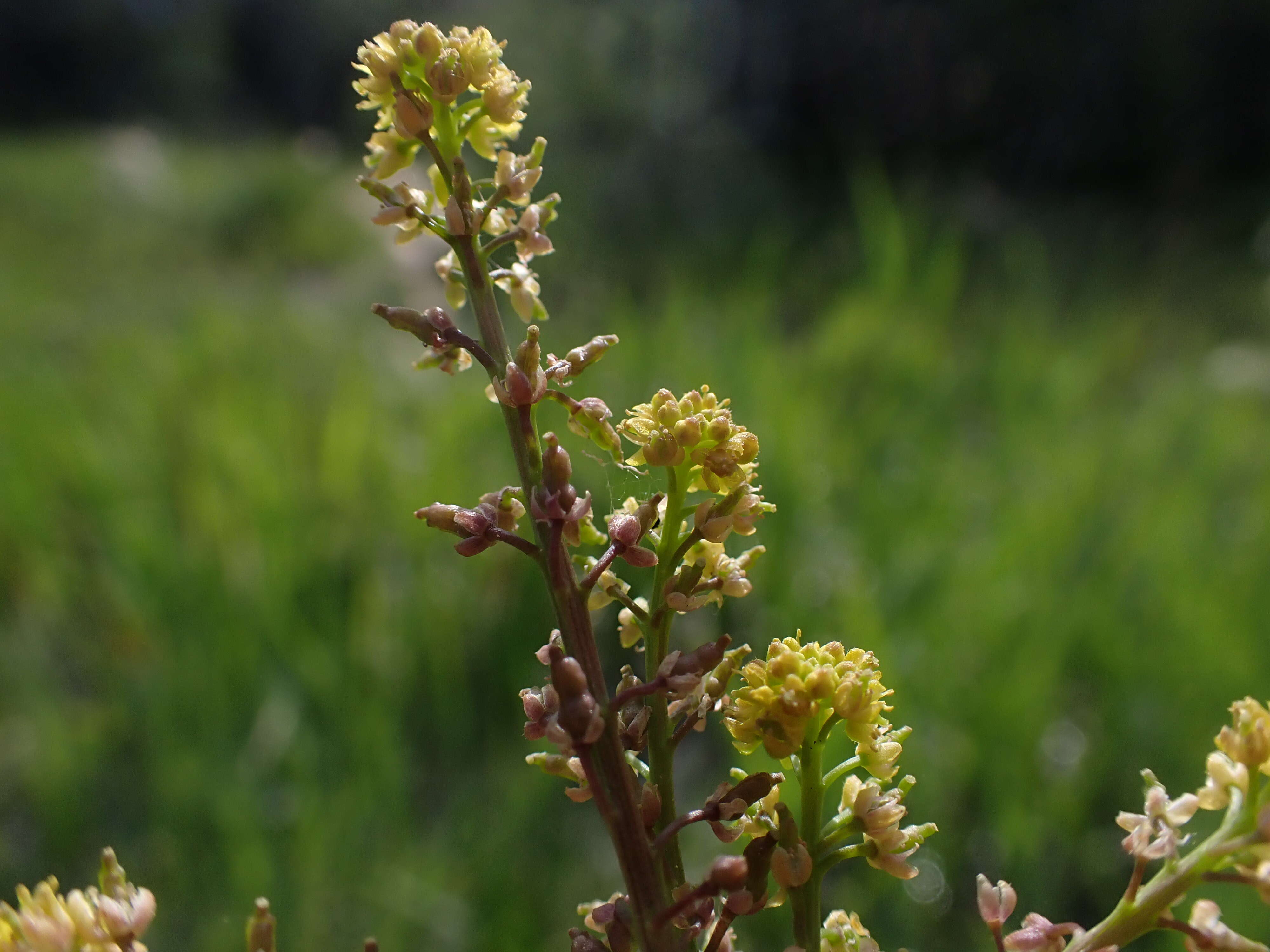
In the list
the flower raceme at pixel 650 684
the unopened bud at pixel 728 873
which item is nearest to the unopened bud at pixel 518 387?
the flower raceme at pixel 650 684

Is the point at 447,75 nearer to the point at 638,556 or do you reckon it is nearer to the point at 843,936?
the point at 638,556

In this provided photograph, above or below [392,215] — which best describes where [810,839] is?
below

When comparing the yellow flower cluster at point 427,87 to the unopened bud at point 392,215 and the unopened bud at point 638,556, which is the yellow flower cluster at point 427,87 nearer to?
the unopened bud at point 392,215

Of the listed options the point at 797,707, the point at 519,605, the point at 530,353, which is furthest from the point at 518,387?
the point at 519,605

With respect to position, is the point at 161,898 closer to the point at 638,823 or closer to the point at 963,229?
the point at 638,823

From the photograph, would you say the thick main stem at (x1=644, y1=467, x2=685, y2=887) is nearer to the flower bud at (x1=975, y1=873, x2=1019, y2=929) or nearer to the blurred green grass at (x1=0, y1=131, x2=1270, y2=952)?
the flower bud at (x1=975, y1=873, x2=1019, y2=929)

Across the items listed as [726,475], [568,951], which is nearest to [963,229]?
[568,951]

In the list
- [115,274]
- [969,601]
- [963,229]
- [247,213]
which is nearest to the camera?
[969,601]
